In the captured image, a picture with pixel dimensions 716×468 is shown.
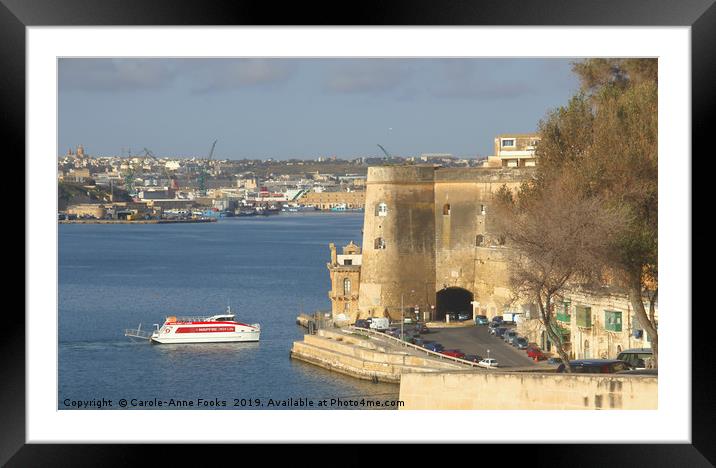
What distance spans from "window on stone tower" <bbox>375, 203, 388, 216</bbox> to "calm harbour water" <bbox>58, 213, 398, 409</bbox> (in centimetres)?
340

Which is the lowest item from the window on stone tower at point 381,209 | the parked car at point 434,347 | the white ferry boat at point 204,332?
the white ferry boat at point 204,332

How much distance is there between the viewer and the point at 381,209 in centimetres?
2689

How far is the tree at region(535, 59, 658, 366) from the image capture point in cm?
1539

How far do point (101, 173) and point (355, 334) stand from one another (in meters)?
64.0

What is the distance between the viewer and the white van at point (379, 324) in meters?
26.2

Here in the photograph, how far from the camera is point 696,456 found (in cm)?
649

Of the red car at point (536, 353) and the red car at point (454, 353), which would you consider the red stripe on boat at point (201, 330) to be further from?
the red car at point (536, 353)

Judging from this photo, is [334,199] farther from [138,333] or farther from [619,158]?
[619,158]

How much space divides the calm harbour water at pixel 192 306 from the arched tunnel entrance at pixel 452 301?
3240 mm

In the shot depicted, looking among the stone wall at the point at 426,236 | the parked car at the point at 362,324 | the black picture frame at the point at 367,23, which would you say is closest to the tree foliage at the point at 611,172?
the stone wall at the point at 426,236

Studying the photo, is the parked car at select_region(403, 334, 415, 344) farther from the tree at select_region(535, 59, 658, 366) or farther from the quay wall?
the quay wall

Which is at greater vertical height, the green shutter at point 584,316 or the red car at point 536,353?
the green shutter at point 584,316

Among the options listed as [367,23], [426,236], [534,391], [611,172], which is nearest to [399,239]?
[426,236]

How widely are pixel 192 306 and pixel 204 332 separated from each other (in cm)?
888
